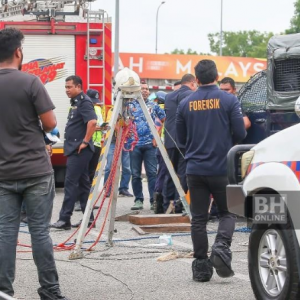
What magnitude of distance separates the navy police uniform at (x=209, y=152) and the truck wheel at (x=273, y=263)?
109 cm

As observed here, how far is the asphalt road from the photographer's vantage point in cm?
762

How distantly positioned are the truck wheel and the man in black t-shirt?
60.2 inches

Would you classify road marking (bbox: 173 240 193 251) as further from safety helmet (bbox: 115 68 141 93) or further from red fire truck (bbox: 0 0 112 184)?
red fire truck (bbox: 0 0 112 184)

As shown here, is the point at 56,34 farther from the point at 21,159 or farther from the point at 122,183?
the point at 21,159

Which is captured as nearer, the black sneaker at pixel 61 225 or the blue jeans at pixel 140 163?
the black sneaker at pixel 61 225

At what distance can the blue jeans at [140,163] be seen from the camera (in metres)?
14.4

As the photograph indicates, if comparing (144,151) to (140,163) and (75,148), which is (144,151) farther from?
(75,148)

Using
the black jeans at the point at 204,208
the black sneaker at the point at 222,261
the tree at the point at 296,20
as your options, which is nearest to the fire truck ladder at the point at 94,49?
the black jeans at the point at 204,208

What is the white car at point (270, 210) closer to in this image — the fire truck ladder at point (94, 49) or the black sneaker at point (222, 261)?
the black sneaker at point (222, 261)

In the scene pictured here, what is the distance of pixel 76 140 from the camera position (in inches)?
459

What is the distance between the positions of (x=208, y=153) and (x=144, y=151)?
6317mm

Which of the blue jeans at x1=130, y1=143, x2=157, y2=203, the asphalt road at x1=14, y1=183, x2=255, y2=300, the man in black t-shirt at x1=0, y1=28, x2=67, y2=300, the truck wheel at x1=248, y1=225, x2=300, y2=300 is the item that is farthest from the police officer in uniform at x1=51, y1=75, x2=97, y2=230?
the truck wheel at x1=248, y1=225, x2=300, y2=300

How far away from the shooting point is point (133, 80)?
9.84 metres

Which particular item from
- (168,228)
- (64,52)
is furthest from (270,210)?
(64,52)
